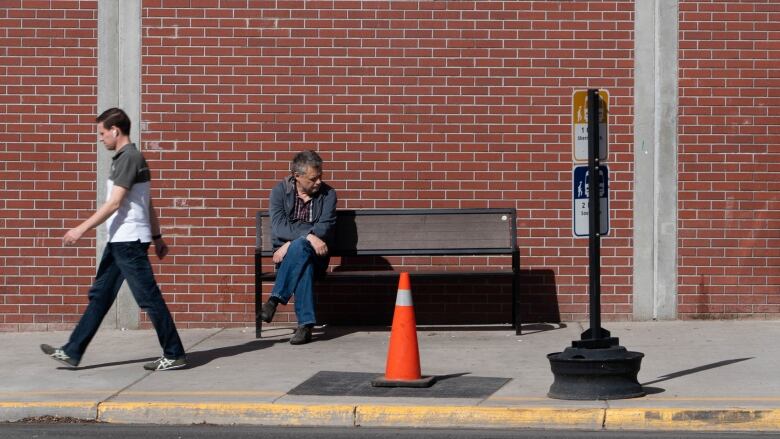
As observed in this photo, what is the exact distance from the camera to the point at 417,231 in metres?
11.1

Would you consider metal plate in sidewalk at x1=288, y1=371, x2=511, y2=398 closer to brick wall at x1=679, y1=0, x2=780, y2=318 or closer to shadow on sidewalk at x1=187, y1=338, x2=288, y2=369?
shadow on sidewalk at x1=187, y1=338, x2=288, y2=369

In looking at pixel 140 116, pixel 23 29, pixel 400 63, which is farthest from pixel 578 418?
pixel 23 29

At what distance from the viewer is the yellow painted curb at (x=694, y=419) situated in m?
7.41

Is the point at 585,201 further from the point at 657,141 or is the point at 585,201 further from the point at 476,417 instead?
the point at 657,141

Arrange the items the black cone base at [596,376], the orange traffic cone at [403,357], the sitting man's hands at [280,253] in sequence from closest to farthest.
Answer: the black cone base at [596,376] < the orange traffic cone at [403,357] < the sitting man's hands at [280,253]

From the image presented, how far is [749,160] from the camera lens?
1145 centimetres

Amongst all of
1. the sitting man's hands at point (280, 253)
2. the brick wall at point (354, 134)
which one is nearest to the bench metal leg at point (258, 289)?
the sitting man's hands at point (280, 253)

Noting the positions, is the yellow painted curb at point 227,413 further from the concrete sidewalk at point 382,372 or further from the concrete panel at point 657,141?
the concrete panel at point 657,141

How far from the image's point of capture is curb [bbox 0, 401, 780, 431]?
7.46m

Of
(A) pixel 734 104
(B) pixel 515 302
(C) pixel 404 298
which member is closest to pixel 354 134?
(B) pixel 515 302

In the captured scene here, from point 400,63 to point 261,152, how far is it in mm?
1466

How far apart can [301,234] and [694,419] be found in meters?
4.23

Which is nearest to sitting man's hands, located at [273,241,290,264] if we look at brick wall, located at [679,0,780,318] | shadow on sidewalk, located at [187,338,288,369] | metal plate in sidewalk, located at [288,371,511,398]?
shadow on sidewalk, located at [187,338,288,369]

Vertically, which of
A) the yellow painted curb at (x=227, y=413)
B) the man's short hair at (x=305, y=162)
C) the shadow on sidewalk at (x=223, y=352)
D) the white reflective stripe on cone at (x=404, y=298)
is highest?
the man's short hair at (x=305, y=162)
